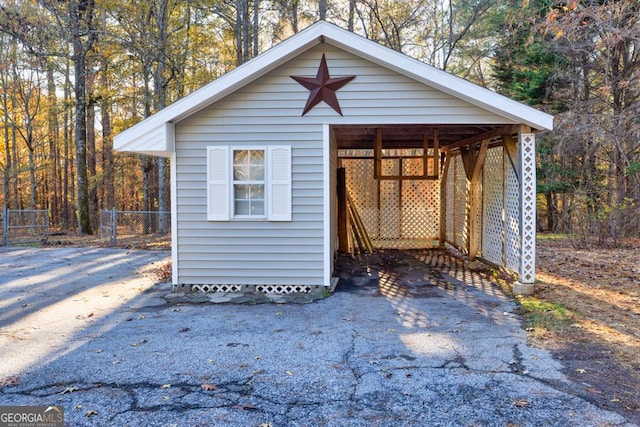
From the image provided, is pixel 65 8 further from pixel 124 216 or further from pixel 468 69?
pixel 468 69

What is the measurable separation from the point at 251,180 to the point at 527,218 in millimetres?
4101

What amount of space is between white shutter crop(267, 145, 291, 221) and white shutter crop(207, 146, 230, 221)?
25.6 inches

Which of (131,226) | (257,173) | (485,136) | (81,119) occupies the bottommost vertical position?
(131,226)

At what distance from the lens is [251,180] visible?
20.8 feet

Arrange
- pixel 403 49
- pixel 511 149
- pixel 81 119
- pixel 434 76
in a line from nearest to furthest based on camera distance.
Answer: pixel 434 76 → pixel 511 149 → pixel 81 119 → pixel 403 49

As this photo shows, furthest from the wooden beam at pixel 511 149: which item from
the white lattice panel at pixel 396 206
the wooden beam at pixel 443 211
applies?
the white lattice panel at pixel 396 206

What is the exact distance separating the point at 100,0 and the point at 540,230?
1749 cm

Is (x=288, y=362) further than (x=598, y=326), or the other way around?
(x=598, y=326)

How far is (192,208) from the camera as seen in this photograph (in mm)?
6359

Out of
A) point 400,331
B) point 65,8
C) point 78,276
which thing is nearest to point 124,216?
point 65,8

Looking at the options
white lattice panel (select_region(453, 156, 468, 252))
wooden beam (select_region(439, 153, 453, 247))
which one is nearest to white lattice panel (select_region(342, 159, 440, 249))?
wooden beam (select_region(439, 153, 453, 247))

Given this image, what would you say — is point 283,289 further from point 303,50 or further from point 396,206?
point 396,206

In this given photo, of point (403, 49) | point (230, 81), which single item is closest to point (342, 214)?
point (230, 81)

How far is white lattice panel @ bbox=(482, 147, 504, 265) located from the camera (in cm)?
769
